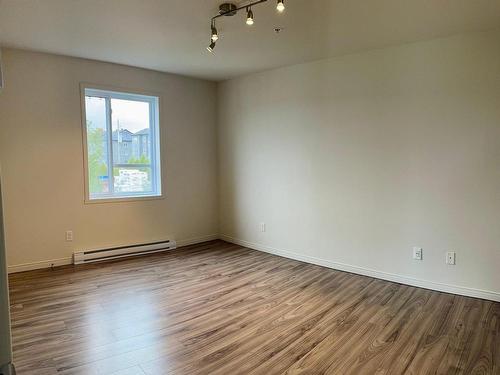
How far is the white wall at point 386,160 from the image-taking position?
307cm

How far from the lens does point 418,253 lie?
135 inches

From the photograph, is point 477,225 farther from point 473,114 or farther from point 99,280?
point 99,280

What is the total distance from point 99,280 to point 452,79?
4.16m

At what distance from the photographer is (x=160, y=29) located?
3066 mm

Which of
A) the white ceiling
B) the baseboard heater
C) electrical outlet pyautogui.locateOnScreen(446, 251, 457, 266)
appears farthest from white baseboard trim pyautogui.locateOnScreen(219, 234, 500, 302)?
the white ceiling

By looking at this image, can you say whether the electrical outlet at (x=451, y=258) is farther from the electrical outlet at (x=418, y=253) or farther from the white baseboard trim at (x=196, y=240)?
the white baseboard trim at (x=196, y=240)

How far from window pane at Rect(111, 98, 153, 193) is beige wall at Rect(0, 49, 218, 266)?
0.77 feet

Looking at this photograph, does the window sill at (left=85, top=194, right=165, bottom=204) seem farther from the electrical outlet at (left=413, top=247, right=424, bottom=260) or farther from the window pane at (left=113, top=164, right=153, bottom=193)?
the electrical outlet at (left=413, top=247, right=424, bottom=260)

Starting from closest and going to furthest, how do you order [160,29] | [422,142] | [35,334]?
[35,334] → [160,29] → [422,142]

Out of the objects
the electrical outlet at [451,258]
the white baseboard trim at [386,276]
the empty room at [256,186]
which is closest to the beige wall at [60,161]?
the empty room at [256,186]

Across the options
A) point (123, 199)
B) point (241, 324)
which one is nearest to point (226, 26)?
point (241, 324)

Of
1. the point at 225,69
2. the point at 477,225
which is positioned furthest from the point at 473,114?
the point at 225,69

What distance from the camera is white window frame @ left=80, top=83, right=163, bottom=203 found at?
13.7 feet

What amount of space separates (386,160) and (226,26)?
2.14 meters
